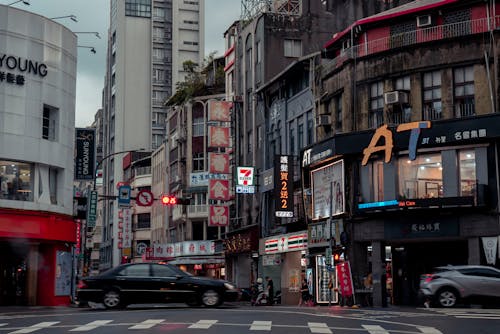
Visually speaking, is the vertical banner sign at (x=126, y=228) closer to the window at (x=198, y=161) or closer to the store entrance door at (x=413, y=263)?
the window at (x=198, y=161)

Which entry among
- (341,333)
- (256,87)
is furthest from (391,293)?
(341,333)

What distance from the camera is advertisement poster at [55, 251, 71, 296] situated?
4259 cm

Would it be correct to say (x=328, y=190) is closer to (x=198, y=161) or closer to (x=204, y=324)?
(x=204, y=324)

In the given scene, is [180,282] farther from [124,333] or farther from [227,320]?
[124,333]

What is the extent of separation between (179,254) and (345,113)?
1633 inches

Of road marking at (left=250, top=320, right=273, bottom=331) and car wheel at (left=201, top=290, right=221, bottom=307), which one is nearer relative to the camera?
road marking at (left=250, top=320, right=273, bottom=331)

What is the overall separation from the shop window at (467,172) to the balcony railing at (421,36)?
548 centimetres

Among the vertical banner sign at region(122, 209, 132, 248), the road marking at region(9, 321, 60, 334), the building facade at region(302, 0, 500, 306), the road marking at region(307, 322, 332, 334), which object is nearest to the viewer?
the road marking at region(307, 322, 332, 334)

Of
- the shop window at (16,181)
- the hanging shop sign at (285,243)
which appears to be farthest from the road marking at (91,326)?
the hanging shop sign at (285,243)

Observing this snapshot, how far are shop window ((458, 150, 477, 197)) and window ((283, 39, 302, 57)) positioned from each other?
74.2 ft

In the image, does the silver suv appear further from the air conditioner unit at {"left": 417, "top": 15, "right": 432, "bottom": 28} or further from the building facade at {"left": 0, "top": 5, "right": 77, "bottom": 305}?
the building facade at {"left": 0, "top": 5, "right": 77, "bottom": 305}

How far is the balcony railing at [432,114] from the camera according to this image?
41062mm

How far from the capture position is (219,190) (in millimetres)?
62344

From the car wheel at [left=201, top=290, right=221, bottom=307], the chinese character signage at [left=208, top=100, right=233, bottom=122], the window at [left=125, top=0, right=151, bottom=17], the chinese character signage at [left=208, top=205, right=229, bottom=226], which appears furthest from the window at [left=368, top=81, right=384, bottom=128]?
the window at [left=125, top=0, right=151, bottom=17]
